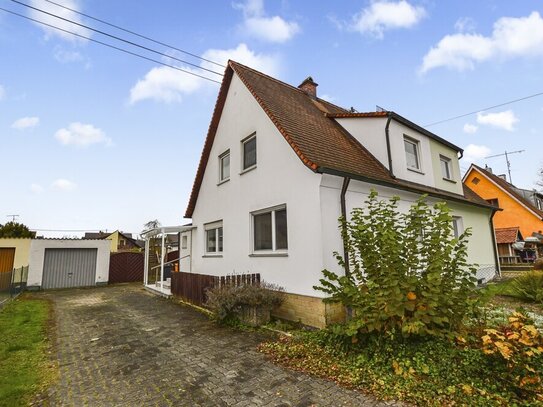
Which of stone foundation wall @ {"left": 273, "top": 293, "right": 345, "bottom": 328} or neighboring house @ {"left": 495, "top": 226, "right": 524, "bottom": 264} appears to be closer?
stone foundation wall @ {"left": 273, "top": 293, "right": 345, "bottom": 328}

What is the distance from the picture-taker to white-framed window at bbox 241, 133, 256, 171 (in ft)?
32.8

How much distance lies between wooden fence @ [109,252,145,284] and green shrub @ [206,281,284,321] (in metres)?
16.0

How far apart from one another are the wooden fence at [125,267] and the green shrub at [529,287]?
2170 cm

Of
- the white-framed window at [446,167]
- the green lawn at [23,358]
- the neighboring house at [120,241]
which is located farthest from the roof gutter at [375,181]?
the neighboring house at [120,241]

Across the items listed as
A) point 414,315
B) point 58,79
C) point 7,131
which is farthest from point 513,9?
point 7,131

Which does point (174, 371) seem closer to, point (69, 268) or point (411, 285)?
point (411, 285)

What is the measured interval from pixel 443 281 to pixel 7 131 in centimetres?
1702

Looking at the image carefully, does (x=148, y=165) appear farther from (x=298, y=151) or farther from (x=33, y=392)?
(x=33, y=392)

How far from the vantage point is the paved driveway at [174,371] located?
3.82 metres

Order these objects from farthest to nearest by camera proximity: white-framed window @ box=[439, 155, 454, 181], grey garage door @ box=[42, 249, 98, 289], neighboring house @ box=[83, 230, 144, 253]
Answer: neighboring house @ box=[83, 230, 144, 253]
grey garage door @ box=[42, 249, 98, 289]
white-framed window @ box=[439, 155, 454, 181]

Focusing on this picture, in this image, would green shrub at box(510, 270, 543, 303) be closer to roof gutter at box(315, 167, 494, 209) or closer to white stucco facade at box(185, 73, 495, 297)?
white stucco facade at box(185, 73, 495, 297)

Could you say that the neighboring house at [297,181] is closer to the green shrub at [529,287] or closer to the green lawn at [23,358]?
the green shrub at [529,287]

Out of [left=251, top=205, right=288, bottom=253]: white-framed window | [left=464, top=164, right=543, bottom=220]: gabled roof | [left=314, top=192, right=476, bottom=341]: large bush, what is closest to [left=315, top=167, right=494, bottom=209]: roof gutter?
[left=251, top=205, right=288, bottom=253]: white-framed window

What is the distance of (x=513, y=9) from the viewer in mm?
9789
